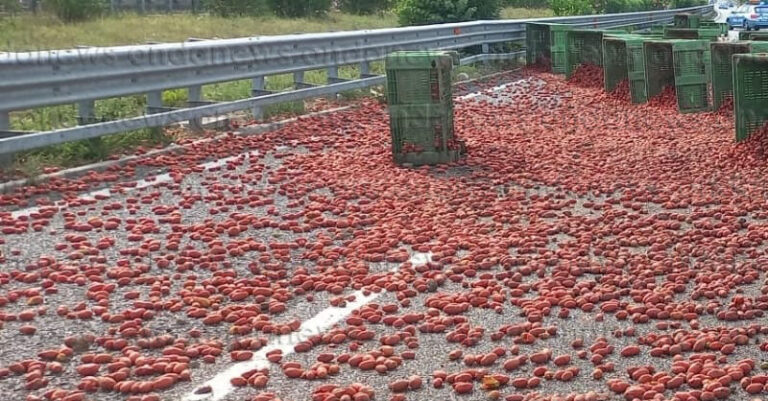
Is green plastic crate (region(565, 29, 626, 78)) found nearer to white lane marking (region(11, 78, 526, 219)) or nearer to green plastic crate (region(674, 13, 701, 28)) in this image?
white lane marking (region(11, 78, 526, 219))

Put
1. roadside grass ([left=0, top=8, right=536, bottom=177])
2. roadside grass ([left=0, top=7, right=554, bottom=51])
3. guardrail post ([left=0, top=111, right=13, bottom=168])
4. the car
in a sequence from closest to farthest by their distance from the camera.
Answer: guardrail post ([left=0, top=111, right=13, bottom=168]) → roadside grass ([left=0, top=8, right=536, bottom=177]) → roadside grass ([left=0, top=7, right=554, bottom=51]) → the car

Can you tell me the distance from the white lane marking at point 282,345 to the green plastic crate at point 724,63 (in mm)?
9201

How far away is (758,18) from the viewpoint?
50500 mm

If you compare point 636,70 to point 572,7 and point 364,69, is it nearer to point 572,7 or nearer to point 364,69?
point 364,69

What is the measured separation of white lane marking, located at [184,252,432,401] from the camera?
14.9ft

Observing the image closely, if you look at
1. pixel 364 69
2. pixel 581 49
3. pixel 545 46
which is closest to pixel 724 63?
pixel 364 69

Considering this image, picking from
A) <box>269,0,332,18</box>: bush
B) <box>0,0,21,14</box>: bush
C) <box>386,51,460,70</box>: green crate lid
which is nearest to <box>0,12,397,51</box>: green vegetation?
<box>0,0,21,14</box>: bush

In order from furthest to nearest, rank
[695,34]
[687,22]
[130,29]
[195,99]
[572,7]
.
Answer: [572,7] → [687,22] → [130,29] → [695,34] → [195,99]

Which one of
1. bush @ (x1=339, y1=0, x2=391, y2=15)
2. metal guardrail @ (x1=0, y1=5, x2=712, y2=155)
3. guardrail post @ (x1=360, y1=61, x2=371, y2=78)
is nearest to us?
metal guardrail @ (x1=0, y1=5, x2=712, y2=155)

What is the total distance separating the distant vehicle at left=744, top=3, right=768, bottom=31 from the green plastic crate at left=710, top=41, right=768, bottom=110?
37.7m

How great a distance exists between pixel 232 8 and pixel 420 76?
33119 millimetres

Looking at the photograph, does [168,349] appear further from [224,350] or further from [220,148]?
[220,148]

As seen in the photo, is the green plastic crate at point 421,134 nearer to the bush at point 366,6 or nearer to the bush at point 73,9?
the bush at point 73,9

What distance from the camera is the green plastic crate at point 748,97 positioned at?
1141 centimetres
